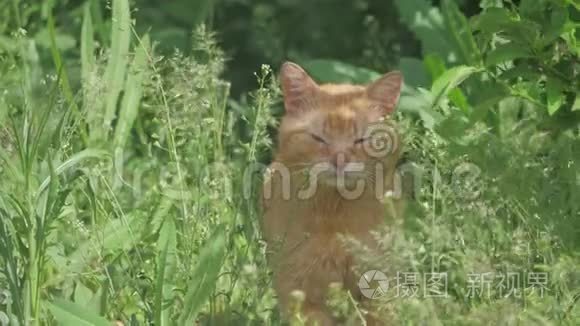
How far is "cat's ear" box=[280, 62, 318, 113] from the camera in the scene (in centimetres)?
429

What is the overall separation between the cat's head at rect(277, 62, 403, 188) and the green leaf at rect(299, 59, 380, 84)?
1196 mm

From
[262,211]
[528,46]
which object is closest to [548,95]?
[528,46]

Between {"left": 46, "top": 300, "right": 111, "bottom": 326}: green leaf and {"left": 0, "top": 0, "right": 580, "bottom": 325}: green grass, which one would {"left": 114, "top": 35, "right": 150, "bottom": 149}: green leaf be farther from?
{"left": 46, "top": 300, "right": 111, "bottom": 326}: green leaf

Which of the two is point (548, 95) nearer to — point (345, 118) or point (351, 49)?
point (345, 118)

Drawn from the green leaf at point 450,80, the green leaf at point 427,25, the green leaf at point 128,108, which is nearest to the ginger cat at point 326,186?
the green leaf at point 450,80

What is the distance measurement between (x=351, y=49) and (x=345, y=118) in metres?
→ 2.87

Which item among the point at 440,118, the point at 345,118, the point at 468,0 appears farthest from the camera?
the point at 468,0

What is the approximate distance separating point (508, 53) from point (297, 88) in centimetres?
67

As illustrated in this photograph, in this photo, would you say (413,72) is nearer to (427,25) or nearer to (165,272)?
(427,25)

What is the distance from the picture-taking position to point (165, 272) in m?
3.82

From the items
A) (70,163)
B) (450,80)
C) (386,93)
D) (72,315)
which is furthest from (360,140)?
(72,315)

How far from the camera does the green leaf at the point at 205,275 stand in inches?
143

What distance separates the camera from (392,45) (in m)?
6.86

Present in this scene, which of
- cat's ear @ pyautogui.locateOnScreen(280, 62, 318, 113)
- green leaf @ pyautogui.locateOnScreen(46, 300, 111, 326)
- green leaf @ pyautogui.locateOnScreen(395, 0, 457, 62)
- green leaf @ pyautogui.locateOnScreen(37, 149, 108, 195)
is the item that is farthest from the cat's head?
green leaf @ pyautogui.locateOnScreen(395, 0, 457, 62)
